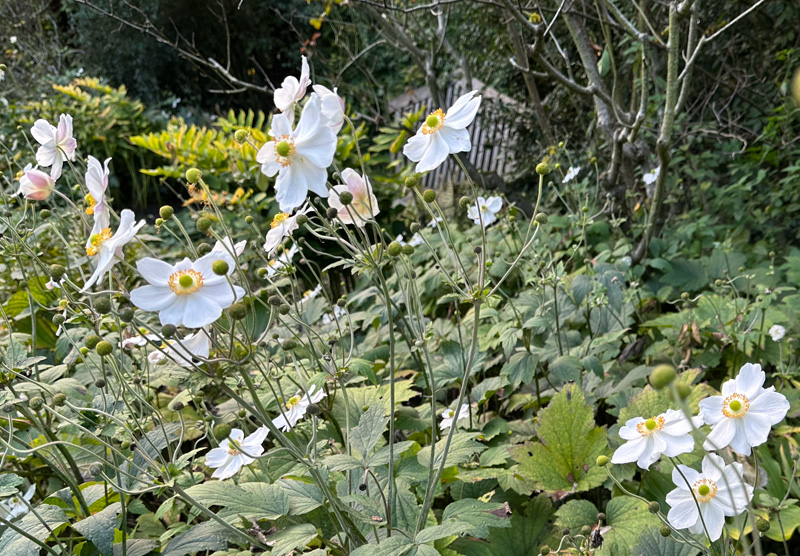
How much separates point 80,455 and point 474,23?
4648mm

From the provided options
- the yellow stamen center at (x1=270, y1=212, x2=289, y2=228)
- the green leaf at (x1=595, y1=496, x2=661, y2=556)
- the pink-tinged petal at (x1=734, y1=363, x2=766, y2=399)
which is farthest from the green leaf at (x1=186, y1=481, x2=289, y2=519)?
the pink-tinged petal at (x1=734, y1=363, x2=766, y2=399)

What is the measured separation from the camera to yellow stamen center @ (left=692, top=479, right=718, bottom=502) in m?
0.99

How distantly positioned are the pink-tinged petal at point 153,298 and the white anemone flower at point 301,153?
0.71 feet

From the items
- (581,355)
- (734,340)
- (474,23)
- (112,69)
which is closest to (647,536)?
(581,355)

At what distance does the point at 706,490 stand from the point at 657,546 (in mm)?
240

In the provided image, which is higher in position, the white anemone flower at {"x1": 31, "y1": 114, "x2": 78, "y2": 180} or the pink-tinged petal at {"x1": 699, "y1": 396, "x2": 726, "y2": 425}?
the white anemone flower at {"x1": 31, "y1": 114, "x2": 78, "y2": 180}

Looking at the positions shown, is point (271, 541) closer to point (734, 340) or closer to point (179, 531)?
point (179, 531)

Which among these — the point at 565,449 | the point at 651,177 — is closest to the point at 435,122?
the point at 565,449

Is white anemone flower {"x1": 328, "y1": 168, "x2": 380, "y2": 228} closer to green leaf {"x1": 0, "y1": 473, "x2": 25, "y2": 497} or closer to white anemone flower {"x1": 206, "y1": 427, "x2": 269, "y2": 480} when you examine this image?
white anemone flower {"x1": 206, "y1": 427, "x2": 269, "y2": 480}

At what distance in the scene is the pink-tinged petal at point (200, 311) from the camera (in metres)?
Answer: 0.81

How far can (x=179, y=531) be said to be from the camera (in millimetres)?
1360

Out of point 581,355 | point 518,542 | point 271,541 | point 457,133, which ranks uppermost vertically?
point 457,133

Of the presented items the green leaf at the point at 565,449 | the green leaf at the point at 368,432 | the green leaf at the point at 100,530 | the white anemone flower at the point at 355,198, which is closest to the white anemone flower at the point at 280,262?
the white anemone flower at the point at 355,198

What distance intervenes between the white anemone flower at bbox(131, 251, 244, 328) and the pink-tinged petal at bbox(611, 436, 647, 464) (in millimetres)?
758
